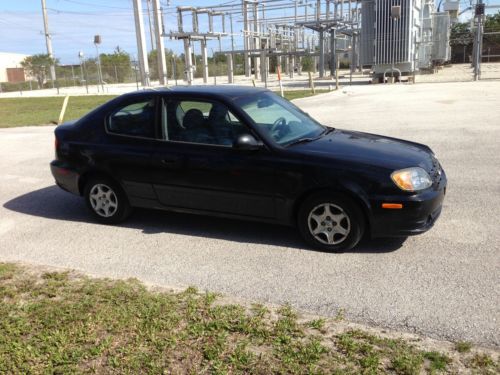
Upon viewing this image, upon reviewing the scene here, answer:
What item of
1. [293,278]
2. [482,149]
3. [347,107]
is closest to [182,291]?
[293,278]

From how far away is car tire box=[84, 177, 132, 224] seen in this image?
568 centimetres

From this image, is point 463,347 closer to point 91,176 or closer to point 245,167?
point 245,167

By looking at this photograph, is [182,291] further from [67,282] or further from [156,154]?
[156,154]

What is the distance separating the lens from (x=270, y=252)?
4.74 m

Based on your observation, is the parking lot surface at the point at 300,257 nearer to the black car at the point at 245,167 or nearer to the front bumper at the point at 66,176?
the black car at the point at 245,167

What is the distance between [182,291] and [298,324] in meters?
1.03

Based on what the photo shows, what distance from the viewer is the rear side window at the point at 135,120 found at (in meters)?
5.38

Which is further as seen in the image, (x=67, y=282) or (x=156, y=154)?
(x=156, y=154)

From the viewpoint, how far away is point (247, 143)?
15.3 ft

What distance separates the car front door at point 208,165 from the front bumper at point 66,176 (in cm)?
117

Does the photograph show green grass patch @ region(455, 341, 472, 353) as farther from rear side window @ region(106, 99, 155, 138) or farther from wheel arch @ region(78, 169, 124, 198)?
wheel arch @ region(78, 169, 124, 198)

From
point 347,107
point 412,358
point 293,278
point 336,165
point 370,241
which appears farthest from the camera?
point 347,107

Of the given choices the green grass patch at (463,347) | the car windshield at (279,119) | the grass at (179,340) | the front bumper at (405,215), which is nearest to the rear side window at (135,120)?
the car windshield at (279,119)

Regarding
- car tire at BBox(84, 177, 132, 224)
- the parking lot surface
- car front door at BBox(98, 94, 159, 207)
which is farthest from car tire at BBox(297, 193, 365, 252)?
car tire at BBox(84, 177, 132, 224)
